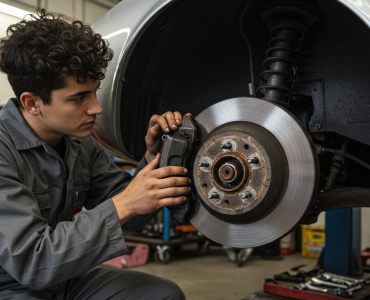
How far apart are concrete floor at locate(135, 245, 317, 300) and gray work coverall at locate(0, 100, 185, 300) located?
3.18ft

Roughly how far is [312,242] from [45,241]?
8.86 ft

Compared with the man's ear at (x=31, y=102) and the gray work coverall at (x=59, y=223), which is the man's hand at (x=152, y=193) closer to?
the gray work coverall at (x=59, y=223)

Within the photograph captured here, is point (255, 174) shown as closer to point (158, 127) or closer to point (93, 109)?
point (158, 127)

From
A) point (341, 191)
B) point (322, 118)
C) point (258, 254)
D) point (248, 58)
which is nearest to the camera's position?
point (341, 191)

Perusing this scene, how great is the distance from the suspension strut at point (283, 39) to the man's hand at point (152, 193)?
33 cm

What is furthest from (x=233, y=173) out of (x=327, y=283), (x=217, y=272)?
(x=217, y=272)

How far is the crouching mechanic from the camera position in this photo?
0.73 meters

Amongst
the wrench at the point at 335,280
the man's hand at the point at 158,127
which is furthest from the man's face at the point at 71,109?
the wrench at the point at 335,280

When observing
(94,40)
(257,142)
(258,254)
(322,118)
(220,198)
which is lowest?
(258,254)

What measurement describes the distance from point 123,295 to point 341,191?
0.59 metres

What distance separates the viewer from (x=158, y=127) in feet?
3.01

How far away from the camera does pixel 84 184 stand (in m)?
1.08

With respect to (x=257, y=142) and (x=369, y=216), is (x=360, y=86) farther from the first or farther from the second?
(x=369, y=216)

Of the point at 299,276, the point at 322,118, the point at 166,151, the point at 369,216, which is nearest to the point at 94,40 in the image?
the point at 166,151
